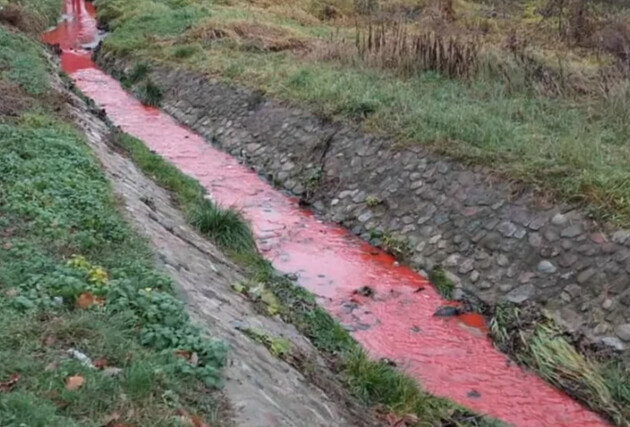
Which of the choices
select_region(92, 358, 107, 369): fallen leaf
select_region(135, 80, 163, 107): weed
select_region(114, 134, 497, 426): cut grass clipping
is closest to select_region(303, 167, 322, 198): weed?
select_region(114, 134, 497, 426): cut grass clipping

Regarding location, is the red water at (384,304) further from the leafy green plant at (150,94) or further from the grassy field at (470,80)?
the leafy green plant at (150,94)

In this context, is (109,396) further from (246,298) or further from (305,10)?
(305,10)

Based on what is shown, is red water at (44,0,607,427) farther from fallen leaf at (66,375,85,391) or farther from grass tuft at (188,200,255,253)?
fallen leaf at (66,375,85,391)

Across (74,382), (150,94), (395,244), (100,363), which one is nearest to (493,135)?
(395,244)

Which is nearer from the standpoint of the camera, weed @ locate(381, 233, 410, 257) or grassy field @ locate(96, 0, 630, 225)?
grassy field @ locate(96, 0, 630, 225)

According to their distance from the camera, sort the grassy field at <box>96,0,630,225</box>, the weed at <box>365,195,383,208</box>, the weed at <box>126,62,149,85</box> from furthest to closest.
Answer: the weed at <box>126,62,149,85</box> < the weed at <box>365,195,383,208</box> < the grassy field at <box>96,0,630,225</box>

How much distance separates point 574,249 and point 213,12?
2147 centimetres

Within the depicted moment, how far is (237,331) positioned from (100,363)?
182 cm

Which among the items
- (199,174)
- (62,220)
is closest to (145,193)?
(62,220)

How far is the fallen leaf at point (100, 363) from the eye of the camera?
193 inches

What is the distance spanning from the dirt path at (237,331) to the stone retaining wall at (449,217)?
3307 mm

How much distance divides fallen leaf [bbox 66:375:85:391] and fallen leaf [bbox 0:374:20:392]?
295mm

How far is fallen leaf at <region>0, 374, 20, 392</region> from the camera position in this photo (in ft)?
14.5

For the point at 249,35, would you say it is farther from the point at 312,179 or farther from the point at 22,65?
the point at 312,179
